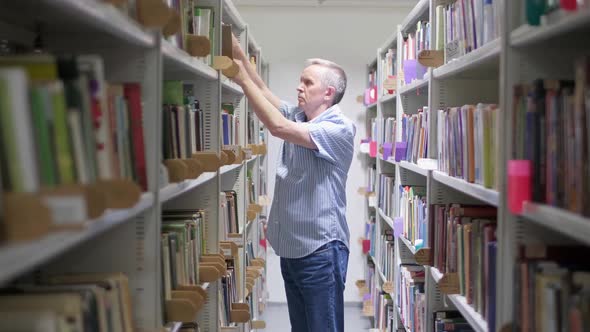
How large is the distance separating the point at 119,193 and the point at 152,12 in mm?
489

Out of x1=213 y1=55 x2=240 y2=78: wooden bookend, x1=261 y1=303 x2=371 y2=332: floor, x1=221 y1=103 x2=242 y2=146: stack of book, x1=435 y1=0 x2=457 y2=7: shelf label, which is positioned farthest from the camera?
x1=261 y1=303 x2=371 y2=332: floor

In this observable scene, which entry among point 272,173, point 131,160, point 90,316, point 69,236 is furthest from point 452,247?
point 272,173

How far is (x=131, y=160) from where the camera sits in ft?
4.33

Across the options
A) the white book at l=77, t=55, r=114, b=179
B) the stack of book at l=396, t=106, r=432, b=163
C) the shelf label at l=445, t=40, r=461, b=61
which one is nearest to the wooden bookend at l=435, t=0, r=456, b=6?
the shelf label at l=445, t=40, r=461, b=61

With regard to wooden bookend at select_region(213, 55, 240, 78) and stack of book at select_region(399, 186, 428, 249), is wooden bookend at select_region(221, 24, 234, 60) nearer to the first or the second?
wooden bookend at select_region(213, 55, 240, 78)

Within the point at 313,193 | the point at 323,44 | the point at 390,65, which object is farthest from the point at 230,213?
the point at 323,44

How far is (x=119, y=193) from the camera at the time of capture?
105cm

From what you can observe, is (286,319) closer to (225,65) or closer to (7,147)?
(225,65)

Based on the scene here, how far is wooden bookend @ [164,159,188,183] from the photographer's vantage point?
1642mm

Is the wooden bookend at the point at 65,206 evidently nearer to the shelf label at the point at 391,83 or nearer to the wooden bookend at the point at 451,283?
the wooden bookend at the point at 451,283

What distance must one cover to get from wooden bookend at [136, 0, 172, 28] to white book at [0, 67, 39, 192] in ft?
1.84

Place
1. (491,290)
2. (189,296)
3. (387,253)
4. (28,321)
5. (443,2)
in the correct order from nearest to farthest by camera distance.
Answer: (28,321)
(491,290)
(189,296)
(443,2)
(387,253)

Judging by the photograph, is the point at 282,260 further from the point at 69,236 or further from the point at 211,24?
the point at 69,236

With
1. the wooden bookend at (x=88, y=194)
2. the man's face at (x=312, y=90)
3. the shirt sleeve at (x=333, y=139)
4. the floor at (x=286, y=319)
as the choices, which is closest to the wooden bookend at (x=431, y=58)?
the shirt sleeve at (x=333, y=139)
